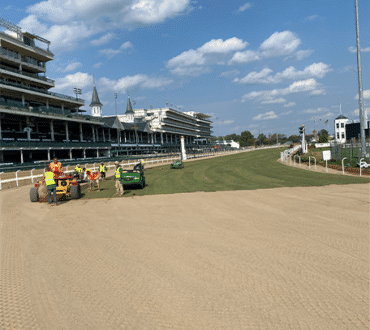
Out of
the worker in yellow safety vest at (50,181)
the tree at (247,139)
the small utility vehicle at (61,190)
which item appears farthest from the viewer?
the tree at (247,139)

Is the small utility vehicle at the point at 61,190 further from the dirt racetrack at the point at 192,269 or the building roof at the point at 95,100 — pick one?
the building roof at the point at 95,100

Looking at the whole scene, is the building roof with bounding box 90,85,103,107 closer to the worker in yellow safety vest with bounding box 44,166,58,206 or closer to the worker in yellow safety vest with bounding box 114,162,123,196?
the worker in yellow safety vest with bounding box 114,162,123,196

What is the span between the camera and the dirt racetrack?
4312 millimetres

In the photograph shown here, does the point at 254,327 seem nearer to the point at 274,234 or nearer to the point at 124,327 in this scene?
the point at 124,327

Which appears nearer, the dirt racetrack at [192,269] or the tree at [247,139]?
the dirt racetrack at [192,269]

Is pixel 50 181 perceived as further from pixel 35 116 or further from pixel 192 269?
pixel 35 116

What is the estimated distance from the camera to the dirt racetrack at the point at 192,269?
170 inches

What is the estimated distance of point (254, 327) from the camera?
13.1 ft

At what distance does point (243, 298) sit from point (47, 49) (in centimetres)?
6163

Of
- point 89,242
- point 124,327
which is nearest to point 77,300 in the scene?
point 124,327

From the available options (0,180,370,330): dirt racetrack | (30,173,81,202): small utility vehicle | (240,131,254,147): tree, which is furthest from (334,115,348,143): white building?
(30,173,81,202): small utility vehicle

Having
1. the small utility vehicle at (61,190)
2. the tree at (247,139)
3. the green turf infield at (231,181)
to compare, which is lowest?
the green turf infield at (231,181)

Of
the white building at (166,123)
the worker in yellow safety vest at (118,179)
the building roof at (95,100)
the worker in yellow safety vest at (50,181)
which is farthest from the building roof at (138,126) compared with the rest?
the worker in yellow safety vest at (50,181)

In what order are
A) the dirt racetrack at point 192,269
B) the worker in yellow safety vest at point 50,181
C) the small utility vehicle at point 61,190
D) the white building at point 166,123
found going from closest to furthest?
1. the dirt racetrack at point 192,269
2. the worker in yellow safety vest at point 50,181
3. the small utility vehicle at point 61,190
4. the white building at point 166,123
